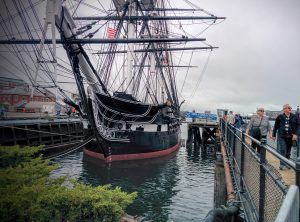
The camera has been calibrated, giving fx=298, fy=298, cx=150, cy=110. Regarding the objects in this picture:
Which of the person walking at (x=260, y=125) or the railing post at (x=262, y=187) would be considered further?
the person walking at (x=260, y=125)

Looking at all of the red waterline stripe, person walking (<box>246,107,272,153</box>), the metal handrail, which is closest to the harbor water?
the red waterline stripe

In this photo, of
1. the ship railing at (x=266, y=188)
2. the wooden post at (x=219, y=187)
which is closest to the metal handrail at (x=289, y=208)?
the ship railing at (x=266, y=188)

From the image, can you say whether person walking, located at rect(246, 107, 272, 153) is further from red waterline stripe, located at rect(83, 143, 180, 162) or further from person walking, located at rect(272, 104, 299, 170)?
red waterline stripe, located at rect(83, 143, 180, 162)

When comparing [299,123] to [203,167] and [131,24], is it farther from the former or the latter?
[131,24]

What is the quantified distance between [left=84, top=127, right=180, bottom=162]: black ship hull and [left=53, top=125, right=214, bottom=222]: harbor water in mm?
641

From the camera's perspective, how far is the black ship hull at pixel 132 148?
22281mm

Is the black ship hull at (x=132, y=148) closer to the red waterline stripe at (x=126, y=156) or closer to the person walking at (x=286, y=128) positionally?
the red waterline stripe at (x=126, y=156)

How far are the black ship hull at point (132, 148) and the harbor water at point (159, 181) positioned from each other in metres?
0.64

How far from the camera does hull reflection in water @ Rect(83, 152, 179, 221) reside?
12.3 metres

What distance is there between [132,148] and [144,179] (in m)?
5.92

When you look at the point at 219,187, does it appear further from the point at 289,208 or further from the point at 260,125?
the point at 289,208

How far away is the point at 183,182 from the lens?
677 inches

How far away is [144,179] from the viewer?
17.5m

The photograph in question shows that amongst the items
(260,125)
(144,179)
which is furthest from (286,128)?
(144,179)
